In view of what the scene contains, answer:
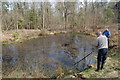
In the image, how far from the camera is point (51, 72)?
304 inches

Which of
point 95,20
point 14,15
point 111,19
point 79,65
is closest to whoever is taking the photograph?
point 79,65

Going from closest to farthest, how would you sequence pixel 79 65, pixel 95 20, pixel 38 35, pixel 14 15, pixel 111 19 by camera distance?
pixel 79 65
pixel 38 35
pixel 14 15
pixel 95 20
pixel 111 19

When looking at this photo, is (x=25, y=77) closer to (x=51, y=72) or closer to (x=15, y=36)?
(x=51, y=72)

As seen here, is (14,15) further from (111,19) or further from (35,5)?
(111,19)

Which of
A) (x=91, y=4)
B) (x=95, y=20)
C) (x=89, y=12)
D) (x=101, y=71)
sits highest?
(x=91, y=4)

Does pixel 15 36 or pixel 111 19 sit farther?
pixel 111 19

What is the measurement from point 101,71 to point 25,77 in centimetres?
392

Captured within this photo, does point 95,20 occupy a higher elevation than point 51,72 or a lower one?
higher

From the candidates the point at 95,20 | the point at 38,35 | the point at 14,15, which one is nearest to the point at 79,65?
the point at 38,35

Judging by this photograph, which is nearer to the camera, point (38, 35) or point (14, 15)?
point (38, 35)

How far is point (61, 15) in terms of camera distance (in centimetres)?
4253

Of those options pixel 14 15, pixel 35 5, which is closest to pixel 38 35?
pixel 14 15

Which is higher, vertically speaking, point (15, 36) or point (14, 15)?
point (14, 15)

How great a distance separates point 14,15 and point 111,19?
29.6m
